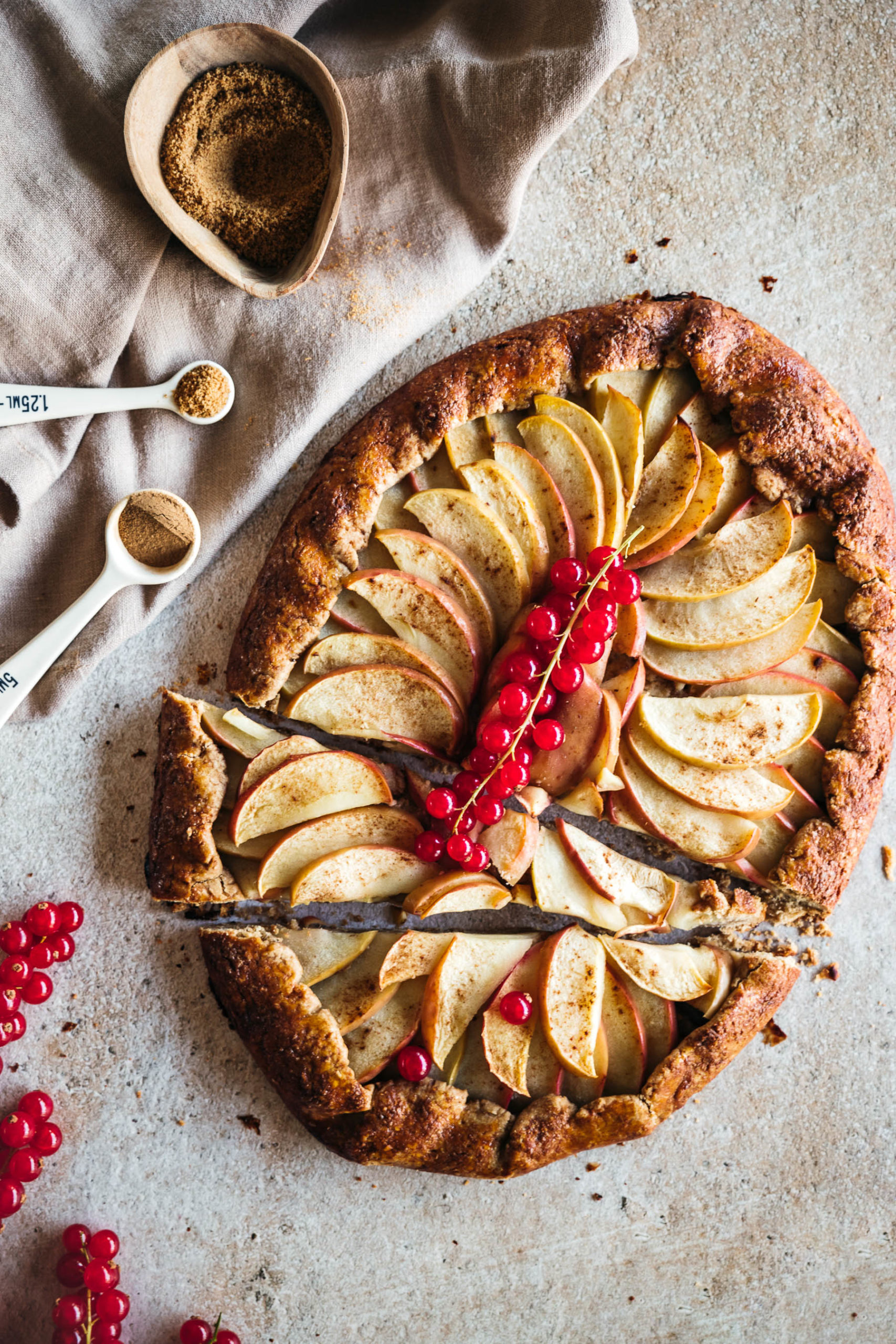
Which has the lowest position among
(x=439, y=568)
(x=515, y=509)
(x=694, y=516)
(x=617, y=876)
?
(x=617, y=876)

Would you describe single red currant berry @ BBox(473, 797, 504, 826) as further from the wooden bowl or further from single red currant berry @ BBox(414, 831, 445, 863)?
the wooden bowl

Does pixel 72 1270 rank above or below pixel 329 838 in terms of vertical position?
below

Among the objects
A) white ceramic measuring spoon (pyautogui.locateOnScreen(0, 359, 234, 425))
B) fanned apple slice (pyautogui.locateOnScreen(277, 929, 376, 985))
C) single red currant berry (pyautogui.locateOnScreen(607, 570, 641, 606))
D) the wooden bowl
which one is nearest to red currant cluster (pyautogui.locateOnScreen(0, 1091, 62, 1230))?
fanned apple slice (pyautogui.locateOnScreen(277, 929, 376, 985))

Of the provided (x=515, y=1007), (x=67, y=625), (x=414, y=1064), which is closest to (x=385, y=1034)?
(x=414, y=1064)

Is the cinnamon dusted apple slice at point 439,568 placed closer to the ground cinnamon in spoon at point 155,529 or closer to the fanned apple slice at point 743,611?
the fanned apple slice at point 743,611

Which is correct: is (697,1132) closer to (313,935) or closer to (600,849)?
(600,849)

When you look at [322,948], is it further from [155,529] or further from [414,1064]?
[155,529]

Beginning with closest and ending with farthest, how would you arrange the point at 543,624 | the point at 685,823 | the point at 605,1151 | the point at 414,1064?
the point at 543,624, the point at 414,1064, the point at 685,823, the point at 605,1151

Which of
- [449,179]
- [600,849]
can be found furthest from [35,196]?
[600,849]
